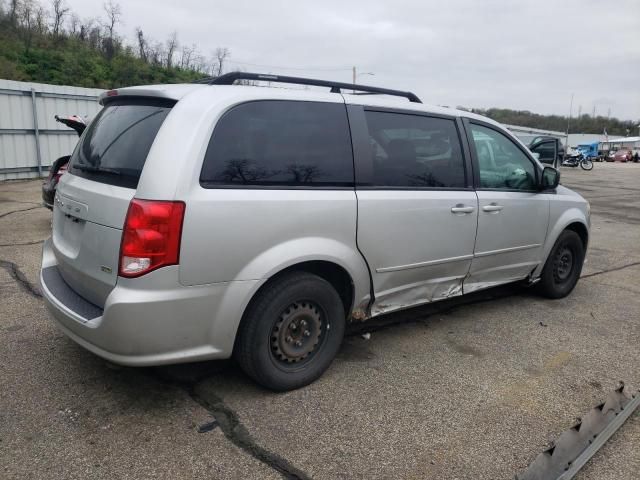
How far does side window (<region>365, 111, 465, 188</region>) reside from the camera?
346 cm

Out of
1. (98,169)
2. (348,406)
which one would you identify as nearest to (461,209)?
(348,406)

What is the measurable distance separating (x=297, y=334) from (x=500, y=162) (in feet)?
7.92

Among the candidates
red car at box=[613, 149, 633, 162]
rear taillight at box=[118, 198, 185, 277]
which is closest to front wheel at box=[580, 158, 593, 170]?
red car at box=[613, 149, 633, 162]

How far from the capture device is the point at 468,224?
3.95 m

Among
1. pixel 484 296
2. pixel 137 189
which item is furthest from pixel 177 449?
pixel 484 296

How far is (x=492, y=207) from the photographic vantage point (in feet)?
13.5

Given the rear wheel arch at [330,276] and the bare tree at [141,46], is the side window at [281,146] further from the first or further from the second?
the bare tree at [141,46]

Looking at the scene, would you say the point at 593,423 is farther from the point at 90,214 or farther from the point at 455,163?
the point at 90,214

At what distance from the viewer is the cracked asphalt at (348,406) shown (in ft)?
8.11

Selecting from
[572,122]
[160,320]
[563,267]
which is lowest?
[563,267]

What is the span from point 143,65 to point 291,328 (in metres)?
35.8

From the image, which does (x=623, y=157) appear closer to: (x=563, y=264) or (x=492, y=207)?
(x=563, y=264)

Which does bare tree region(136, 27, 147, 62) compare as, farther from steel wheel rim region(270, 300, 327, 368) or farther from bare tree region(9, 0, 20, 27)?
steel wheel rim region(270, 300, 327, 368)

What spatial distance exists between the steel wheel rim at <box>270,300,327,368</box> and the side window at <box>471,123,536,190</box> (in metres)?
1.82
